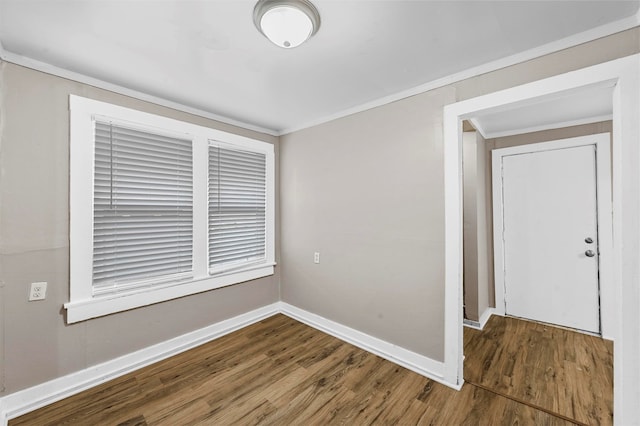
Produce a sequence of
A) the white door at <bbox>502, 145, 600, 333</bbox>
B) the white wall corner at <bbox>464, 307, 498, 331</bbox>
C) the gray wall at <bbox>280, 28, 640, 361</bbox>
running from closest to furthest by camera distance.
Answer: the gray wall at <bbox>280, 28, 640, 361</bbox>, the white door at <bbox>502, 145, 600, 333</bbox>, the white wall corner at <bbox>464, 307, 498, 331</bbox>

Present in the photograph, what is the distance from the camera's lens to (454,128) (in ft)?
6.84

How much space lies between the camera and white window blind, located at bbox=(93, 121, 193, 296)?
7.09 ft

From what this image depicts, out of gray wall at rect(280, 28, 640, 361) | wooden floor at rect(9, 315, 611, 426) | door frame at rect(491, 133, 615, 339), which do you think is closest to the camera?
wooden floor at rect(9, 315, 611, 426)

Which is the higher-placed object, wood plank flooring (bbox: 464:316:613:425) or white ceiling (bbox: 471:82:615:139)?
white ceiling (bbox: 471:82:615:139)

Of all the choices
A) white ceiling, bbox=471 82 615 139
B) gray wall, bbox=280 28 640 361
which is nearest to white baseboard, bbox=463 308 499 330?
gray wall, bbox=280 28 640 361

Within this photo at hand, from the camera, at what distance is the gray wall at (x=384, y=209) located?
83.9 inches

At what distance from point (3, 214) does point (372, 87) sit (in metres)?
2.88

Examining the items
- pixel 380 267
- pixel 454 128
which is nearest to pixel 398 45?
pixel 454 128

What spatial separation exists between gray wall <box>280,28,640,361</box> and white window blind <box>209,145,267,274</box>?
1.45 feet

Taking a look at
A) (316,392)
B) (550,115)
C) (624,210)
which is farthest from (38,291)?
(550,115)

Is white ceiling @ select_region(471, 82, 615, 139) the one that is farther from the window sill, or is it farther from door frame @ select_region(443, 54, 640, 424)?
the window sill

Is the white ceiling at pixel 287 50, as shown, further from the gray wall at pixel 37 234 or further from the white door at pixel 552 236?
the white door at pixel 552 236

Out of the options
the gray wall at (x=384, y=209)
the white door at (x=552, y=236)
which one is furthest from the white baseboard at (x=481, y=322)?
the gray wall at (x=384, y=209)

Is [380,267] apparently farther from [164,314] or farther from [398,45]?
[164,314]
